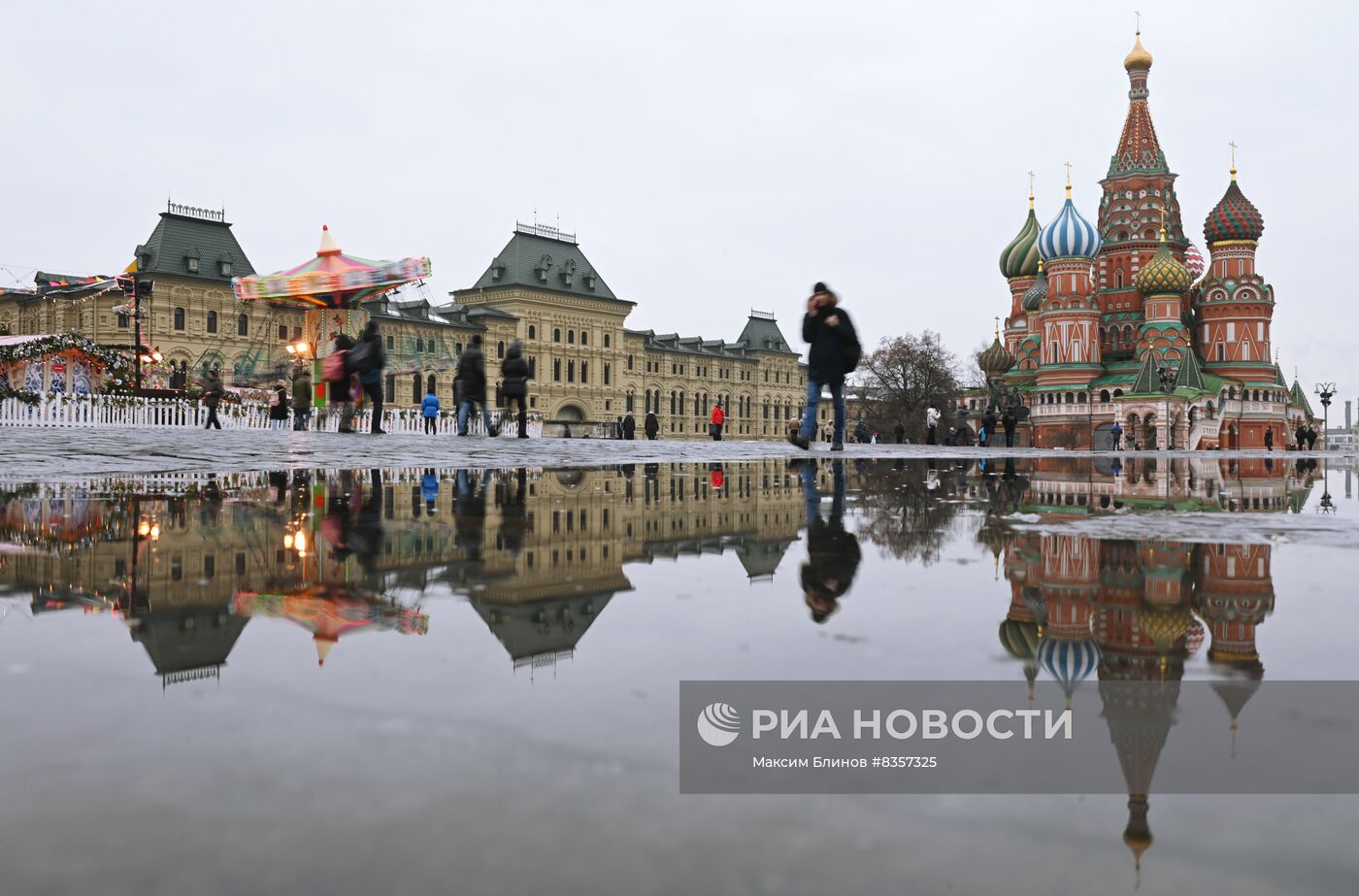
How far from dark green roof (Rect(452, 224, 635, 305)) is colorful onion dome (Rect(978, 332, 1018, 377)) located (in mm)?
28829

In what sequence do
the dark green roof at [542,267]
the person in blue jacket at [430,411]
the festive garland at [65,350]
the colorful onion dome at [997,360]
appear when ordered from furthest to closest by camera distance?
the dark green roof at [542,267] < the colorful onion dome at [997,360] < the festive garland at [65,350] < the person in blue jacket at [430,411]

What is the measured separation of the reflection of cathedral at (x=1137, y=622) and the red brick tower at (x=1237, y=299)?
59804 mm

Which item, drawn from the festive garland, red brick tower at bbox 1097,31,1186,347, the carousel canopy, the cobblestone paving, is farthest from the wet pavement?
red brick tower at bbox 1097,31,1186,347

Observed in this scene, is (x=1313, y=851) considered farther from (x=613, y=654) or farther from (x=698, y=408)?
(x=698, y=408)

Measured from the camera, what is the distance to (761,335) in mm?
97562

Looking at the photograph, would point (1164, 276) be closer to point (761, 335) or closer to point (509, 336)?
point (509, 336)

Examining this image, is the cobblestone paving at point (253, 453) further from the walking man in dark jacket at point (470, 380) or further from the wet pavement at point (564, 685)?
the wet pavement at point (564, 685)

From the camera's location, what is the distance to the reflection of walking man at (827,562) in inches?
93.1

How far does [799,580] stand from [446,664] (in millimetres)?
1218

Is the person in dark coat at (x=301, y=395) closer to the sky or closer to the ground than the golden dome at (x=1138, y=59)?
closer to the ground

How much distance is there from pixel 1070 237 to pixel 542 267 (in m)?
36.6

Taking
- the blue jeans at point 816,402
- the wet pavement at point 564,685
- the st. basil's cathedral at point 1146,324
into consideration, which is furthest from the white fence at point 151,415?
the st. basil's cathedral at point 1146,324

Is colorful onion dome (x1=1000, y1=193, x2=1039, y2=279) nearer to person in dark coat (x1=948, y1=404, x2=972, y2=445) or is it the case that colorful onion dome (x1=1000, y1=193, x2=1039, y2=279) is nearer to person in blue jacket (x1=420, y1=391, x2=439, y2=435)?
person in dark coat (x1=948, y1=404, x2=972, y2=445)

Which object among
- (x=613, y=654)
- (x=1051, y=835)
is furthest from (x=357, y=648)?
(x=1051, y=835)
